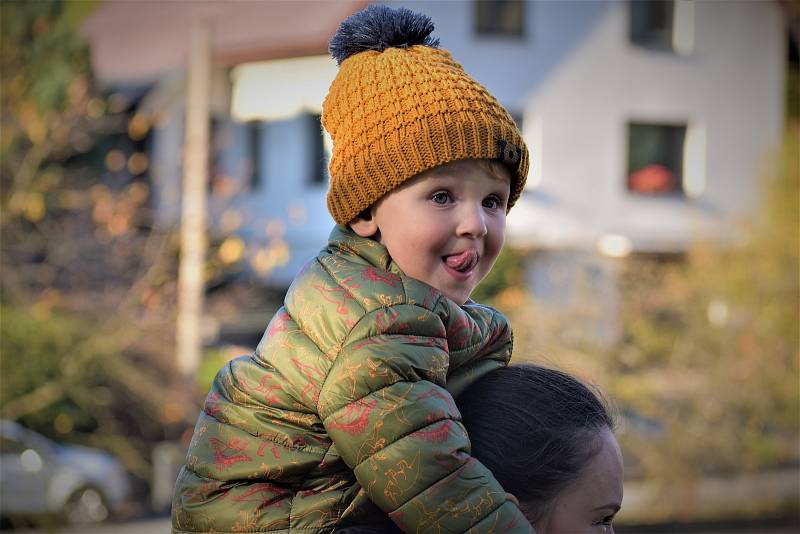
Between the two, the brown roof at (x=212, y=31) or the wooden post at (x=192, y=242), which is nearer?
the wooden post at (x=192, y=242)

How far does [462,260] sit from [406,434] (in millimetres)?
305

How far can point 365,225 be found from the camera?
1.78m

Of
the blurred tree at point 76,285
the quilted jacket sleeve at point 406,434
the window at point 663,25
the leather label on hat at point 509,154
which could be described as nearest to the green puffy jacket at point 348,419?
the quilted jacket sleeve at point 406,434

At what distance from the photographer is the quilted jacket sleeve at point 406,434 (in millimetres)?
1504

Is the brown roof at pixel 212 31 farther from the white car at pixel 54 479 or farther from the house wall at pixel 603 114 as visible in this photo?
the white car at pixel 54 479

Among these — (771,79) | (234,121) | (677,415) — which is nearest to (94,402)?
(234,121)

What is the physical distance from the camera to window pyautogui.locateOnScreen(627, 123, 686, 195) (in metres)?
15.2

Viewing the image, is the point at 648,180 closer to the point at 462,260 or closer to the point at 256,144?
the point at 256,144

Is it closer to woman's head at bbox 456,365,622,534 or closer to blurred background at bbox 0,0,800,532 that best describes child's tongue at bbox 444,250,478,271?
woman's head at bbox 456,365,622,534

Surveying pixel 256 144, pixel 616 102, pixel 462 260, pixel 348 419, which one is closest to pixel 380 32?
pixel 462 260

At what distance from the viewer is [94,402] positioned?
9.20 m

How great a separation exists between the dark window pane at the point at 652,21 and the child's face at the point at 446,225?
1429 centimetres

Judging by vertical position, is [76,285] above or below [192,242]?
below

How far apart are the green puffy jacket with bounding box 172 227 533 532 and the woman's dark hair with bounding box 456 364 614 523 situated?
0.21ft
